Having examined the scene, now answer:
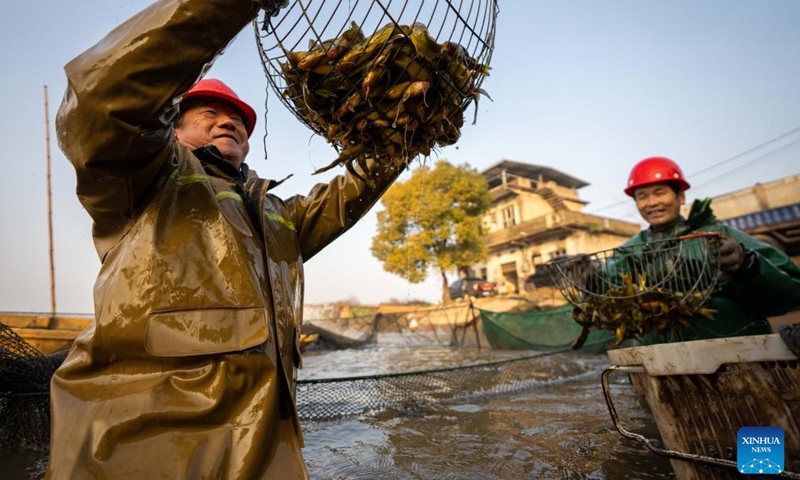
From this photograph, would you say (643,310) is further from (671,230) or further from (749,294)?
(671,230)

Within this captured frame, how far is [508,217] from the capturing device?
34.8 m

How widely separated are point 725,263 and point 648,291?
1.98ft

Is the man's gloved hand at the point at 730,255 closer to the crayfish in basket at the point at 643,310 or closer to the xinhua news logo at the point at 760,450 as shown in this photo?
the crayfish in basket at the point at 643,310

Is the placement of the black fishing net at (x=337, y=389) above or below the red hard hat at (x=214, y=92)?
below

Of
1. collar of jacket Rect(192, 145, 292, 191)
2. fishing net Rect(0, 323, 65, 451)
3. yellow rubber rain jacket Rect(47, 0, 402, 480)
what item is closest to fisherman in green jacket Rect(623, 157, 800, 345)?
yellow rubber rain jacket Rect(47, 0, 402, 480)

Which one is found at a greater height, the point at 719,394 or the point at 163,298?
the point at 163,298

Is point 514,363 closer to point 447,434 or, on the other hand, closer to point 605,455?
point 447,434

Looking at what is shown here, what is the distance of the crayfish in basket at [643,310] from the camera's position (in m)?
3.09

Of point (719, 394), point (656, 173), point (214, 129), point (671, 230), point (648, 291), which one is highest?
point (214, 129)

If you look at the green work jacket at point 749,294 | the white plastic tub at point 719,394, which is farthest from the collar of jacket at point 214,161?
the green work jacket at point 749,294

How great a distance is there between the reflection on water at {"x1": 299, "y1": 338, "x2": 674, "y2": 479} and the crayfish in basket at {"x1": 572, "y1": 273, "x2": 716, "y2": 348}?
847 millimetres

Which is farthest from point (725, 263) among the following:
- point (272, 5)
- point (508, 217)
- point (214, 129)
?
point (508, 217)

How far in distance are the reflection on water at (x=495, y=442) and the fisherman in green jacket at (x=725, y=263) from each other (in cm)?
102

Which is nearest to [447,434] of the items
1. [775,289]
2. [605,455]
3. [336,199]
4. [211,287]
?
[605,455]
